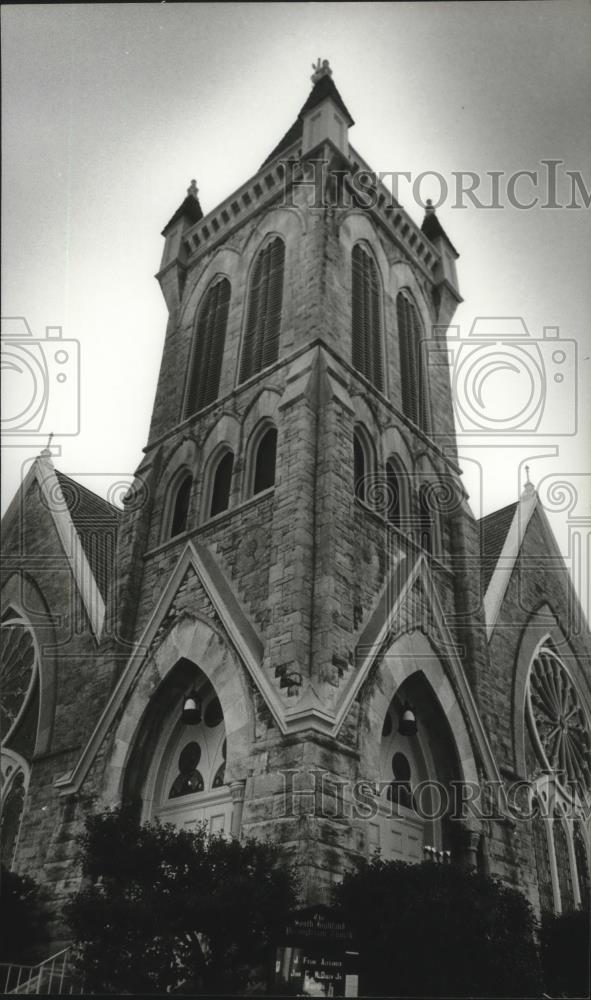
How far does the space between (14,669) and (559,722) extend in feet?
35.2

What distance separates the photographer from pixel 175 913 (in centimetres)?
812

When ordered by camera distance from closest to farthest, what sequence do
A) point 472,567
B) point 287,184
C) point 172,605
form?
1. point 172,605
2. point 472,567
3. point 287,184

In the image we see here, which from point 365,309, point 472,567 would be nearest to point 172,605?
point 472,567

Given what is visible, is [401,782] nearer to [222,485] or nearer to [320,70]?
[222,485]

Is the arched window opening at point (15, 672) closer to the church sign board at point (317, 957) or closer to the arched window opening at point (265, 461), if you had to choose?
the arched window opening at point (265, 461)

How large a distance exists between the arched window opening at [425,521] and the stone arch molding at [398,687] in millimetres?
2699

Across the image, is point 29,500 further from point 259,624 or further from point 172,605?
point 259,624

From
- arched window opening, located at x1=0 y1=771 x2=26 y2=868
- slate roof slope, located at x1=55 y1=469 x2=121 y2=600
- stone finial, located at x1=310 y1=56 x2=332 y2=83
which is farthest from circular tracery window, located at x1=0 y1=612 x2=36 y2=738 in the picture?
stone finial, located at x1=310 y1=56 x2=332 y2=83

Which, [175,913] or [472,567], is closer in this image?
[175,913]

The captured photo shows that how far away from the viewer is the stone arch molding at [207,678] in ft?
36.2

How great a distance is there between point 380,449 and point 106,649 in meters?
5.92

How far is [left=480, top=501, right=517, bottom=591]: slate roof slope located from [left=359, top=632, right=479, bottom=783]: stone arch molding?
4.33 meters

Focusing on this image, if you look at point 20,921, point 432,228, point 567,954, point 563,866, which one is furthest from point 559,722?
point 432,228

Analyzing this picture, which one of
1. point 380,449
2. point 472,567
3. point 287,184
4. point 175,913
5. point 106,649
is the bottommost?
point 175,913
